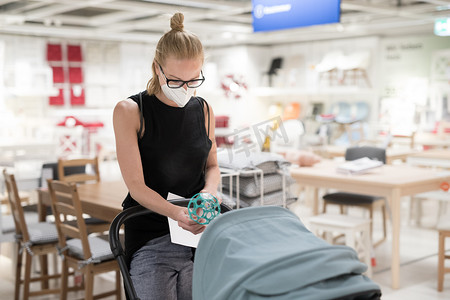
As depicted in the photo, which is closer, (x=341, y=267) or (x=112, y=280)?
(x=341, y=267)

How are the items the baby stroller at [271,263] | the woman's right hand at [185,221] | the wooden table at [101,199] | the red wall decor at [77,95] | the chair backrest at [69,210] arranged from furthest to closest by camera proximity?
1. the red wall decor at [77,95]
2. the wooden table at [101,199]
3. the chair backrest at [69,210]
4. the woman's right hand at [185,221]
5. the baby stroller at [271,263]

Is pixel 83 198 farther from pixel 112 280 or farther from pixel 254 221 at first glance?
pixel 254 221

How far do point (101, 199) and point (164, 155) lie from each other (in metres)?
1.88

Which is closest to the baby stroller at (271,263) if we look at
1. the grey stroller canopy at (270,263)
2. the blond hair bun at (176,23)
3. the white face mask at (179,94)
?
the grey stroller canopy at (270,263)

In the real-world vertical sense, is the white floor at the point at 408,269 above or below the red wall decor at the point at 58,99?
below

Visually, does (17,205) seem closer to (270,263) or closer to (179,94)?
(179,94)

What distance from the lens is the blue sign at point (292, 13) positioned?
210 inches

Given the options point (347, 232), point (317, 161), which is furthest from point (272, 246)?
point (317, 161)

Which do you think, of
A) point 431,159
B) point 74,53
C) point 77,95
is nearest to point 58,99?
point 77,95

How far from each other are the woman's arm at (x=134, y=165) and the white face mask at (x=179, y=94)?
0.12 meters

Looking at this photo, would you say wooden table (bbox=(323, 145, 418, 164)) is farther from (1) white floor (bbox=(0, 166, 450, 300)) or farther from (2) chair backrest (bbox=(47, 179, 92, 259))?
(2) chair backrest (bbox=(47, 179, 92, 259))

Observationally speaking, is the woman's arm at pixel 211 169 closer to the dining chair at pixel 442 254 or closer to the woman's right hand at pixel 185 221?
the woman's right hand at pixel 185 221

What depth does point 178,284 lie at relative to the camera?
6.48 feet

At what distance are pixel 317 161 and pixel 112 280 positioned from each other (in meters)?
2.08
